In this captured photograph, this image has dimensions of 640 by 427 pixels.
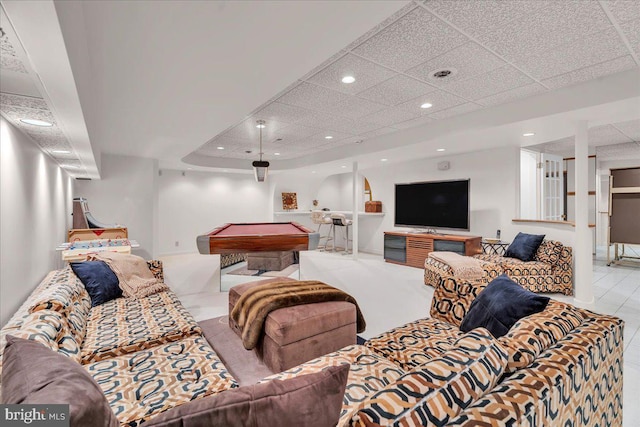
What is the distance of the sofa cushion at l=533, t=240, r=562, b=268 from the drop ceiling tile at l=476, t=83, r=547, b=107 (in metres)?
2.31

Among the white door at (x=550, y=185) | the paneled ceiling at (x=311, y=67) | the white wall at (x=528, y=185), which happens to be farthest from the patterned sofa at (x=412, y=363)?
the white door at (x=550, y=185)

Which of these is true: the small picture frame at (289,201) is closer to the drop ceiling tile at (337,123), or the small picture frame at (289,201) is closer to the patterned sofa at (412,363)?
the drop ceiling tile at (337,123)

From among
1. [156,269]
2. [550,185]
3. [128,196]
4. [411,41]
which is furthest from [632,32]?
[128,196]

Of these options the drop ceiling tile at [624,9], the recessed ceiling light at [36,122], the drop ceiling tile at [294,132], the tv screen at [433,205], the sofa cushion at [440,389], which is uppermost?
the drop ceiling tile at [294,132]

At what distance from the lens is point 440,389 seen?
820mm

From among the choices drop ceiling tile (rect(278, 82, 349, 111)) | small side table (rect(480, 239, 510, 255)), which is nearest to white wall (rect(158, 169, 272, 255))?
drop ceiling tile (rect(278, 82, 349, 111))

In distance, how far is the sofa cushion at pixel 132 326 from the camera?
5.83 feet

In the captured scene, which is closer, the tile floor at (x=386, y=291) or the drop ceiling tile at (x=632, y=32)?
the drop ceiling tile at (x=632, y=32)

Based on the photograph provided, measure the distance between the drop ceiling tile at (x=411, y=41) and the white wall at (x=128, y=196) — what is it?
4.61 meters

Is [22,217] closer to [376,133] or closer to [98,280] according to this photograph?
[98,280]

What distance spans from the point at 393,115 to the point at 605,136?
4.14 meters

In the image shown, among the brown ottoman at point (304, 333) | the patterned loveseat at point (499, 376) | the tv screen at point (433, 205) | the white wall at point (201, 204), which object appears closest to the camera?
the patterned loveseat at point (499, 376)

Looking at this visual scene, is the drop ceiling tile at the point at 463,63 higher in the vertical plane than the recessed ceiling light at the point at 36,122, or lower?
higher

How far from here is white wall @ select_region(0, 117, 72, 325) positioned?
6.24 ft
